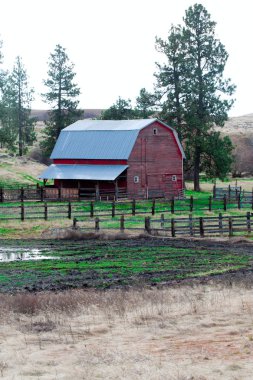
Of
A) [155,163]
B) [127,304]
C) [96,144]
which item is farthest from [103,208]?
[127,304]

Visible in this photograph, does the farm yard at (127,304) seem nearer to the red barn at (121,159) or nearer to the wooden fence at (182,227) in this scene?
the wooden fence at (182,227)

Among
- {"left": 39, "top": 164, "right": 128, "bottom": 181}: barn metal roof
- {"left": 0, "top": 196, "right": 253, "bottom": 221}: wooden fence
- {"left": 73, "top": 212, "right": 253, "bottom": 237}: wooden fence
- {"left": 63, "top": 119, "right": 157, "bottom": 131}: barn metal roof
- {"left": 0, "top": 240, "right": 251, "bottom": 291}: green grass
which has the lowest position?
{"left": 0, "top": 240, "right": 251, "bottom": 291}: green grass

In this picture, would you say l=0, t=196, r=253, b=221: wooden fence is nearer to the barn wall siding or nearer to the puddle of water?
the barn wall siding

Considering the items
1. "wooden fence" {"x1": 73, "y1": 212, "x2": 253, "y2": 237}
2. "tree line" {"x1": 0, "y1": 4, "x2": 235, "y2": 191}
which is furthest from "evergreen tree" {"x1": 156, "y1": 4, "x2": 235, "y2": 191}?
"wooden fence" {"x1": 73, "y1": 212, "x2": 253, "y2": 237}

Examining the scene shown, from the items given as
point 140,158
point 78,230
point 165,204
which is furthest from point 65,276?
point 140,158

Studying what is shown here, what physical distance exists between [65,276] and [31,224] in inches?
663

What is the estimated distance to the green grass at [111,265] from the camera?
22.9 meters

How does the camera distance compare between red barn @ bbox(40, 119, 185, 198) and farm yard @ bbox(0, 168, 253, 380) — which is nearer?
farm yard @ bbox(0, 168, 253, 380)

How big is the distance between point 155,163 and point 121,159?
172 inches

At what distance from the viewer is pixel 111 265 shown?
86.6 ft

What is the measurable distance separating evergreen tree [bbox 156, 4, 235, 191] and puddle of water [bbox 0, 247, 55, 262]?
1477 inches

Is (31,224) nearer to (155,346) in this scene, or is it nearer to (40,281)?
(40,281)

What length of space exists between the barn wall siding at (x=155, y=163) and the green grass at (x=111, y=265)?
25.7 metres

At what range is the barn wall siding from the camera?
58.8 metres
